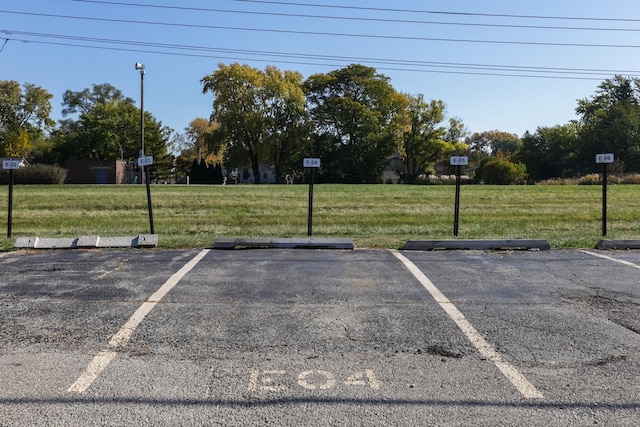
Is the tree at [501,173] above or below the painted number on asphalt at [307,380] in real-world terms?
above

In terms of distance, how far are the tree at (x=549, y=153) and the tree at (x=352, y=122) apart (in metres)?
21.2

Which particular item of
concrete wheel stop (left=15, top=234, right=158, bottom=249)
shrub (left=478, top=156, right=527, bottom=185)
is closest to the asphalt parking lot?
concrete wheel stop (left=15, top=234, right=158, bottom=249)

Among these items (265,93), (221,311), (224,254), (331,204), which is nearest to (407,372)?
(221,311)

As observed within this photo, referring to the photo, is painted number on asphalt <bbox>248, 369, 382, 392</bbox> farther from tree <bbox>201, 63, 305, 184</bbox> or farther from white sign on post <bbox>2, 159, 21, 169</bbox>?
tree <bbox>201, 63, 305, 184</bbox>

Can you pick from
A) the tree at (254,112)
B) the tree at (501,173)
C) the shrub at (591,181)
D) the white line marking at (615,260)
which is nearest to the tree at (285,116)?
the tree at (254,112)

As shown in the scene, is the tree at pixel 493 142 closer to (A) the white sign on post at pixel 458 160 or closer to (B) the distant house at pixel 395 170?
(B) the distant house at pixel 395 170

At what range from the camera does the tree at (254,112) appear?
217ft

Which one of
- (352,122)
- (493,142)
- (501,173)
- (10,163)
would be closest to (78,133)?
(352,122)

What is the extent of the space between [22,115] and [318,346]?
87068 mm

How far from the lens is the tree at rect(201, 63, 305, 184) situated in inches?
2606

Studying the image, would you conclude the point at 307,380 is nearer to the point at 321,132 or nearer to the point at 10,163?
the point at 10,163

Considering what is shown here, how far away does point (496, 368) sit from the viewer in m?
3.96

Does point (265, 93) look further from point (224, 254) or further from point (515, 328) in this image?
point (515, 328)

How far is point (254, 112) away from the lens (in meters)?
66.8
